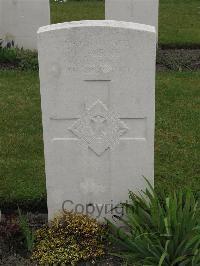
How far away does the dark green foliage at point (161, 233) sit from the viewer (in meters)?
3.93

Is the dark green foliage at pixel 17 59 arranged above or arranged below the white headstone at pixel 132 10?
below

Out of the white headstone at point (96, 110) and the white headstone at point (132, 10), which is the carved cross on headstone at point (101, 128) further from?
the white headstone at point (132, 10)

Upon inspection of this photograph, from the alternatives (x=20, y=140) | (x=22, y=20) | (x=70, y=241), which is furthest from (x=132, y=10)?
(x=70, y=241)

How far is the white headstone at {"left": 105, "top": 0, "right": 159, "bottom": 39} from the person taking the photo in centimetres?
984

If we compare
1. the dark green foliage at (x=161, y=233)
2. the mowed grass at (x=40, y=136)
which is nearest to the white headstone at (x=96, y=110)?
the dark green foliage at (x=161, y=233)

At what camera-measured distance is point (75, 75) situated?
4.21 m

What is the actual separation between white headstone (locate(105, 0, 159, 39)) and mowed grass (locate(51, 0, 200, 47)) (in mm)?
1087

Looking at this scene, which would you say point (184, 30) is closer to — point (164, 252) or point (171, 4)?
point (171, 4)

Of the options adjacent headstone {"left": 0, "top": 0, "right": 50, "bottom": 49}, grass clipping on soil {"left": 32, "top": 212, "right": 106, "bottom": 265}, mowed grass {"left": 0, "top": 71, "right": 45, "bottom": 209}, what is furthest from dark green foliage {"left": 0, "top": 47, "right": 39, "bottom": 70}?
grass clipping on soil {"left": 32, "top": 212, "right": 106, "bottom": 265}

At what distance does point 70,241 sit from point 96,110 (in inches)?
38.0

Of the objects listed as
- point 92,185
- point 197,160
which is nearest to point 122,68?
point 92,185

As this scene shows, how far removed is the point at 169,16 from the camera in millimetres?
14102

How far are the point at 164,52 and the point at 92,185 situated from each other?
639cm

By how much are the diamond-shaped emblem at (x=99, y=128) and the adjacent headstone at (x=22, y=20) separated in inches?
233
